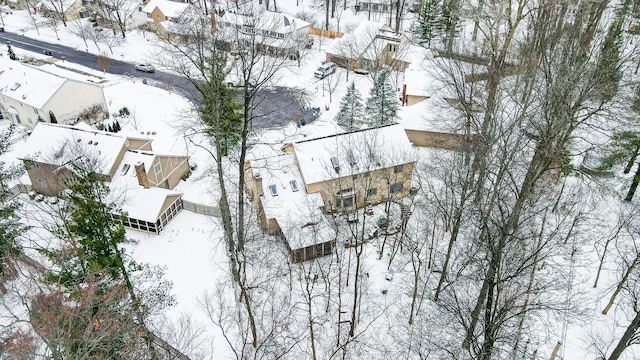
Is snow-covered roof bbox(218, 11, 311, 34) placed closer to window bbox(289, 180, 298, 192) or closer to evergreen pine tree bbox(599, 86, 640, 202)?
window bbox(289, 180, 298, 192)

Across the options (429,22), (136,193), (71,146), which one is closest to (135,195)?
(136,193)

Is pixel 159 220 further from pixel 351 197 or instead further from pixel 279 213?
pixel 351 197

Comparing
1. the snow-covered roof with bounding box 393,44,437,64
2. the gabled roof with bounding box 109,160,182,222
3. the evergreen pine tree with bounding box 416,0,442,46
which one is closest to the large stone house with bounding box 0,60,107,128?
A: the gabled roof with bounding box 109,160,182,222

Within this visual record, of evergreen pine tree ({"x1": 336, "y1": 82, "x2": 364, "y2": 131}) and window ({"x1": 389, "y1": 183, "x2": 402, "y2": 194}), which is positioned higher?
evergreen pine tree ({"x1": 336, "y1": 82, "x2": 364, "y2": 131})

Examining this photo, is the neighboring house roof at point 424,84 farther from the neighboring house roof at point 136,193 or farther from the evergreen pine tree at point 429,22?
the neighboring house roof at point 136,193

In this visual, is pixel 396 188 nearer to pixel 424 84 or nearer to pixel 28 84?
pixel 424 84

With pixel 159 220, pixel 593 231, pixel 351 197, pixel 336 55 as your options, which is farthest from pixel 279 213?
pixel 336 55
